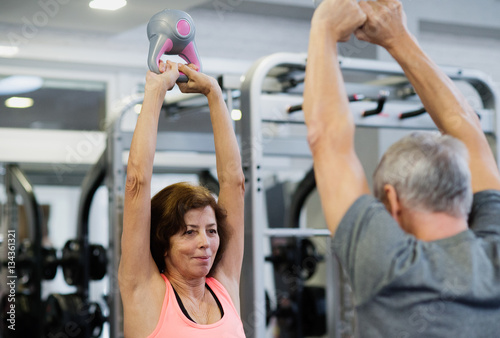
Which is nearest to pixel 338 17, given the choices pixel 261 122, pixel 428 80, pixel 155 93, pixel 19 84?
pixel 428 80

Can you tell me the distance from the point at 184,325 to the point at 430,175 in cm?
82

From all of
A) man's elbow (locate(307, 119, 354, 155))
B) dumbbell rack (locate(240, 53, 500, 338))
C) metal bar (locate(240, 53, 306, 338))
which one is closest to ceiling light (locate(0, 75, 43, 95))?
dumbbell rack (locate(240, 53, 500, 338))

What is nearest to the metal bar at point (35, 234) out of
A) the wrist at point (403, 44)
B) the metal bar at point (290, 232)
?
the metal bar at point (290, 232)

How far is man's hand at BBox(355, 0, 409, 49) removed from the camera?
1203 mm

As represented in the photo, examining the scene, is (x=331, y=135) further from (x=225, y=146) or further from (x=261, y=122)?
(x=261, y=122)

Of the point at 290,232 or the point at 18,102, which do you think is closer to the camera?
the point at 290,232

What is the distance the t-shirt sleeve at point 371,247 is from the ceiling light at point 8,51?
3594 mm

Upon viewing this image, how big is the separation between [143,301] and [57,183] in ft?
13.0

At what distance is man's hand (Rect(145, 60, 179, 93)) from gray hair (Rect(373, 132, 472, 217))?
0.69 metres

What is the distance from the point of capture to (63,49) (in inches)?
→ 167

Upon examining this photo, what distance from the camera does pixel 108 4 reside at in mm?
3617

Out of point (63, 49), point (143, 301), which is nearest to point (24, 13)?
point (63, 49)

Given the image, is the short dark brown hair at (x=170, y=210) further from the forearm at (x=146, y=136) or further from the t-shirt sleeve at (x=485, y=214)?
the t-shirt sleeve at (x=485, y=214)

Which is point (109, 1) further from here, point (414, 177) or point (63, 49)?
point (414, 177)
